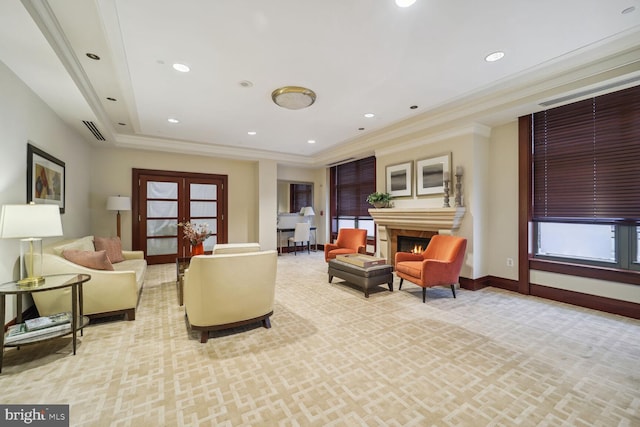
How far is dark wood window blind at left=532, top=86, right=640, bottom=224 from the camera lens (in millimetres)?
3127

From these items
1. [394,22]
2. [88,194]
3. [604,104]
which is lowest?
[88,194]

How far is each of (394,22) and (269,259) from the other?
2.41 meters

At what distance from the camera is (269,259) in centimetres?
270

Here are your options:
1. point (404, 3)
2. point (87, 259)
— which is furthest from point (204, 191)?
point (404, 3)

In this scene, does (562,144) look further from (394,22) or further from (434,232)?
(394,22)

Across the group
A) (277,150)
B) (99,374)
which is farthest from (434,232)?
(99,374)

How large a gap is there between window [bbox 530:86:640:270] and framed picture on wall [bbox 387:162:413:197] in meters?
1.92

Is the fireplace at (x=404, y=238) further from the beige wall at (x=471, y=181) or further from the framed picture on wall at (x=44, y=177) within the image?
the framed picture on wall at (x=44, y=177)

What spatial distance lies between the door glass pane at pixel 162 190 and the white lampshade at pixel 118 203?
751 mm

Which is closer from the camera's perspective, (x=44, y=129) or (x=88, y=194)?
(x=44, y=129)

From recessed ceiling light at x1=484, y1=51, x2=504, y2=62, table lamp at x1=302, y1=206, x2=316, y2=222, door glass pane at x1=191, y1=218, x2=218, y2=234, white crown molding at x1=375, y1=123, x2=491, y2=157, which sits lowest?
door glass pane at x1=191, y1=218, x2=218, y2=234

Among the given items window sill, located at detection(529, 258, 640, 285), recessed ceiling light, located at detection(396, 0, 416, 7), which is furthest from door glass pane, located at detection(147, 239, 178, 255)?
window sill, located at detection(529, 258, 640, 285)

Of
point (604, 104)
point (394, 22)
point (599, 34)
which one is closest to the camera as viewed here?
point (394, 22)

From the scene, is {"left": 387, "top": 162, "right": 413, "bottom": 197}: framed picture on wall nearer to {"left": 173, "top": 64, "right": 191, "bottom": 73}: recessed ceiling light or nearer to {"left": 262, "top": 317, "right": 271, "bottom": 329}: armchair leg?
{"left": 262, "top": 317, "right": 271, "bottom": 329}: armchair leg
